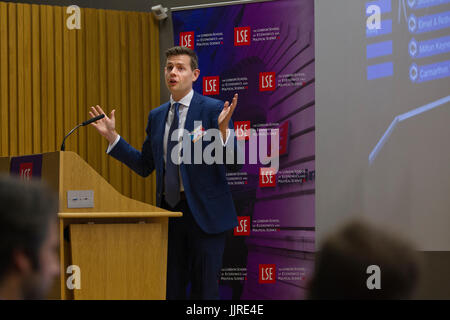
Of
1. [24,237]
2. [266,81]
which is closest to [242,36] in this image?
[266,81]

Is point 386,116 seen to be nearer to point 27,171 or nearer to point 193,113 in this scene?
point 193,113

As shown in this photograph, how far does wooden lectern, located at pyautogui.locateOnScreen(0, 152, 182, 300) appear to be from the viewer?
2.53 meters

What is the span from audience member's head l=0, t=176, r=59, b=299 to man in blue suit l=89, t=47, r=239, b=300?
241cm

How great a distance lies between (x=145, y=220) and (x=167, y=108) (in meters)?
1.13

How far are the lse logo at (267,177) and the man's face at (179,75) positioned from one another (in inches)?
39.0

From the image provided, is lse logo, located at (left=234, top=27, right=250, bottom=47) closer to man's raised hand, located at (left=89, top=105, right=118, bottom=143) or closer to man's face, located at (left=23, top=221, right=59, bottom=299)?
man's raised hand, located at (left=89, top=105, right=118, bottom=143)

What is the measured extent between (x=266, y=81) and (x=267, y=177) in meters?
0.77

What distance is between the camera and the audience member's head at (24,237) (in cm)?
82

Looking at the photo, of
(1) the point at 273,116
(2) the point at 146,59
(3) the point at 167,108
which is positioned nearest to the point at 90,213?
(3) the point at 167,108

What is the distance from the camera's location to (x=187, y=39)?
4.54 meters

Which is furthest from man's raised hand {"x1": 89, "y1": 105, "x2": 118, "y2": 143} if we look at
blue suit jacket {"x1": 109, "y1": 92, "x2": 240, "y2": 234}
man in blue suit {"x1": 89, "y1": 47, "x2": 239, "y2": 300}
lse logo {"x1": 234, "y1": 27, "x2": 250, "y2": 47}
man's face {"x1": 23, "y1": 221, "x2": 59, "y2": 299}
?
man's face {"x1": 23, "y1": 221, "x2": 59, "y2": 299}
